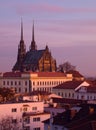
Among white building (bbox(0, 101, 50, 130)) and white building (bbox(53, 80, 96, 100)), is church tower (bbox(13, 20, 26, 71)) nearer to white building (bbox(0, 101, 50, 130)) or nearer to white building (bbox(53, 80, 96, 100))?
white building (bbox(53, 80, 96, 100))

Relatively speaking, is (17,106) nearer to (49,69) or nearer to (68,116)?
(68,116)

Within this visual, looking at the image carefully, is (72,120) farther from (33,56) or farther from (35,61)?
(33,56)

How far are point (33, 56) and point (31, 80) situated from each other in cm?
2516

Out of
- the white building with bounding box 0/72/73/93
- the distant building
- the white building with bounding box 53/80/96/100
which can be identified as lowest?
the distant building

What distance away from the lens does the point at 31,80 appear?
430 ft

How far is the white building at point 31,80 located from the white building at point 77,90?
21.1 m

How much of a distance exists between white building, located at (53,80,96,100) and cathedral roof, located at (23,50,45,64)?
42.3 m

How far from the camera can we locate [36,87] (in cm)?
13162

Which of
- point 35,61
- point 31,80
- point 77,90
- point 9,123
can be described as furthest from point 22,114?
point 35,61

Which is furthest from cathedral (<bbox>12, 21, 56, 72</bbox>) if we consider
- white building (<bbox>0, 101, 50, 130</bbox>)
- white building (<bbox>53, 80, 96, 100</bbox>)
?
white building (<bbox>0, 101, 50, 130</bbox>)

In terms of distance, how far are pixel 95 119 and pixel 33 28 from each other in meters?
144

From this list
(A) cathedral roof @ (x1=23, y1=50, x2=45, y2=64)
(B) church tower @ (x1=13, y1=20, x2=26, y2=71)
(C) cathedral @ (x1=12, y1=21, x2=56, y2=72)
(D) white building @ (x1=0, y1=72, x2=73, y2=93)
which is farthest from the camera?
(B) church tower @ (x1=13, y1=20, x2=26, y2=71)

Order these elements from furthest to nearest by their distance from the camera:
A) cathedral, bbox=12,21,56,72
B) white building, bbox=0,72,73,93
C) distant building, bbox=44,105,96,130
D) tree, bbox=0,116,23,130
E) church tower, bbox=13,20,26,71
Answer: church tower, bbox=13,20,26,71 → cathedral, bbox=12,21,56,72 → white building, bbox=0,72,73,93 → tree, bbox=0,116,23,130 → distant building, bbox=44,105,96,130

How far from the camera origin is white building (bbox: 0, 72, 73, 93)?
13138 centimetres
